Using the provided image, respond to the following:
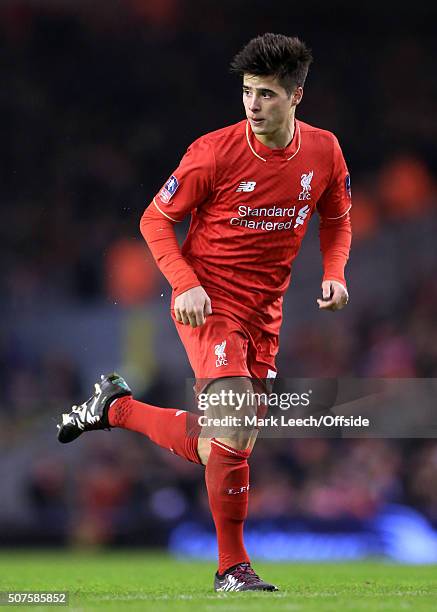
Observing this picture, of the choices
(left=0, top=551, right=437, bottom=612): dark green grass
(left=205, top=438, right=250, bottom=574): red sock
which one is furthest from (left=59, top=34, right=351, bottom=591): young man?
(left=0, top=551, right=437, bottom=612): dark green grass

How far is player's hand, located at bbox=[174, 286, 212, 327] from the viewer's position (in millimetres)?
5352

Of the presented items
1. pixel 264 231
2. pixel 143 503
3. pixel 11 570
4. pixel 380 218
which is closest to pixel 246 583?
pixel 264 231

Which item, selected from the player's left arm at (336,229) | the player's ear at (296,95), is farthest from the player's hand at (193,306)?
the player's ear at (296,95)

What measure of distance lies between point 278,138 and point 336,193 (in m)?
0.50

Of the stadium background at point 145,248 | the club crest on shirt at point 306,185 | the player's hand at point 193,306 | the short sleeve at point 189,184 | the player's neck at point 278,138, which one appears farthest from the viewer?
the stadium background at point 145,248

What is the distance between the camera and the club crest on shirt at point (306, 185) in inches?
229

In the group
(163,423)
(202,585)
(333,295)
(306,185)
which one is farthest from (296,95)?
(202,585)

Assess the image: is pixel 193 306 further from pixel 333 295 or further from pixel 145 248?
pixel 145 248

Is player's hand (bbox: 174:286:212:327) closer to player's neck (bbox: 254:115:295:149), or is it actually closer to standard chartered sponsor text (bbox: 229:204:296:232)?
standard chartered sponsor text (bbox: 229:204:296:232)

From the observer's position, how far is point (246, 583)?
5.35 metres

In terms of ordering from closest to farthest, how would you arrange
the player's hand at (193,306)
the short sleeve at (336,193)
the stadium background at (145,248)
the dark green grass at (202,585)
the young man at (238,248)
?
1. the dark green grass at (202,585)
2. the player's hand at (193,306)
3. the young man at (238,248)
4. the short sleeve at (336,193)
5. the stadium background at (145,248)

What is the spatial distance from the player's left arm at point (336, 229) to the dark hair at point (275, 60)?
0.54 m

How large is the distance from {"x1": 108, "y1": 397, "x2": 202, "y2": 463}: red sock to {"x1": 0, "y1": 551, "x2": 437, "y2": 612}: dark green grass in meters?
0.65

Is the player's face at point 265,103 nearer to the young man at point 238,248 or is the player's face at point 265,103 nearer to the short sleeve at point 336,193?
the young man at point 238,248
